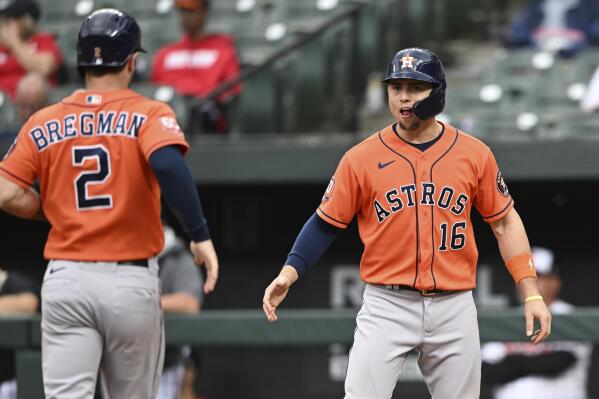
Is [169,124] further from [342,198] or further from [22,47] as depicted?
[22,47]

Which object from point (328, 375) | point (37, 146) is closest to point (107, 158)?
point (37, 146)

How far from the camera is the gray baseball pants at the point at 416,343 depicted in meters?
4.19

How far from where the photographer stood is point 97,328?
14.4ft

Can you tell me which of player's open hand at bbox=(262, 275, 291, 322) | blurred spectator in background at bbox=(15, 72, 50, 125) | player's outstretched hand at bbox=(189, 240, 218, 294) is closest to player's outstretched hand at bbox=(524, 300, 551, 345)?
player's open hand at bbox=(262, 275, 291, 322)

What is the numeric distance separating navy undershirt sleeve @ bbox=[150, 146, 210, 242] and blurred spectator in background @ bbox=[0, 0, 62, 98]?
13.8 ft

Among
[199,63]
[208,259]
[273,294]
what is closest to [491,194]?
[273,294]

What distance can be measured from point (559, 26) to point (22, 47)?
3.91 m

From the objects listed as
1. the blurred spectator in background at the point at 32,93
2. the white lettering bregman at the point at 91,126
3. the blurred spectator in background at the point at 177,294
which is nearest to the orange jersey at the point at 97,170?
the white lettering bregman at the point at 91,126

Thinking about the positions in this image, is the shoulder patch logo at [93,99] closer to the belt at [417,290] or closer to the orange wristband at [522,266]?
the belt at [417,290]

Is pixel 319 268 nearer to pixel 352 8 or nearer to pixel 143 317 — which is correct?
pixel 352 8

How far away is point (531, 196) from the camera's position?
837 cm

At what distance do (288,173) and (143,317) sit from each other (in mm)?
3497

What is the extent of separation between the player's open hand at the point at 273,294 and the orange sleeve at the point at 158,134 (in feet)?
2.04

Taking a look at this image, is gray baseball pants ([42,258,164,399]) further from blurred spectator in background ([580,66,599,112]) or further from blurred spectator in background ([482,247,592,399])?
blurred spectator in background ([580,66,599,112])
